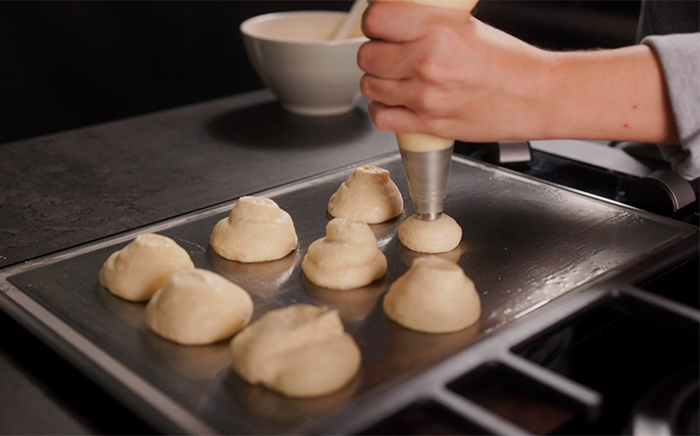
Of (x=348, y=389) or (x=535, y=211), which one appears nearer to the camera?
(x=348, y=389)

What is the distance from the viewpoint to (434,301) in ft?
2.72

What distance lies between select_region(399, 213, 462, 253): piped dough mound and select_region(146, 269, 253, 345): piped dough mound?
1.02ft

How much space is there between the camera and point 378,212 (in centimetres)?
115

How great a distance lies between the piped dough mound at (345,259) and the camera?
94cm

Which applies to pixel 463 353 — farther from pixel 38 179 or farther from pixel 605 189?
pixel 38 179

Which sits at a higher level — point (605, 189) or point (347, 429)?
point (347, 429)

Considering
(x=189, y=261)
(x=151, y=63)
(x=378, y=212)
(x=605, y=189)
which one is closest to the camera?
(x=189, y=261)

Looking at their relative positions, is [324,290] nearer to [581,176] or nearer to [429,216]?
[429,216]

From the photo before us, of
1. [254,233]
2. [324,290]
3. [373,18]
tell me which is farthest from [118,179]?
[373,18]

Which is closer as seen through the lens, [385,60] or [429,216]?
[385,60]

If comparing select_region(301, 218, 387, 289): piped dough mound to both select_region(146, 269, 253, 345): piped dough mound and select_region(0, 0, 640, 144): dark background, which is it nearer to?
select_region(146, 269, 253, 345): piped dough mound

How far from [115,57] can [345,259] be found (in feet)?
5.06

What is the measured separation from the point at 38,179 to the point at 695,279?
1279 millimetres

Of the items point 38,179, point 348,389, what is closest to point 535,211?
point 348,389
